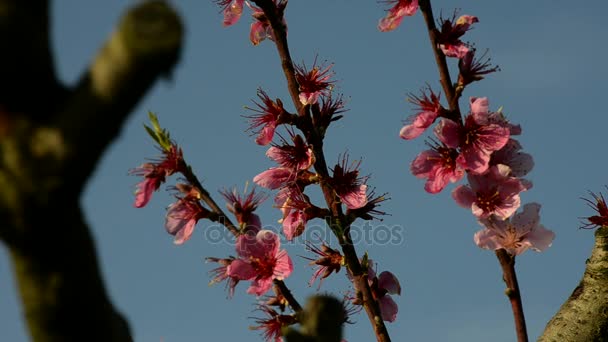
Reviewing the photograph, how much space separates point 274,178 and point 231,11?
1193 millimetres

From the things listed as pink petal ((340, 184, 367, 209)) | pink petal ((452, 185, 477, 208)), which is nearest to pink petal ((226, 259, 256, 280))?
pink petal ((340, 184, 367, 209))

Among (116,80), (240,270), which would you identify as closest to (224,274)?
(240,270)

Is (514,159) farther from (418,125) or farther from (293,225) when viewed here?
(293,225)

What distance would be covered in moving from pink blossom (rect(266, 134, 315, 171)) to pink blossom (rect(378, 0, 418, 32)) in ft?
2.76

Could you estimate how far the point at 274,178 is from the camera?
4.20 meters

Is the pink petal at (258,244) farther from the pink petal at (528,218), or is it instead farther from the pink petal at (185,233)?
the pink petal at (528,218)

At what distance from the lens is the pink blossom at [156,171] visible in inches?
149

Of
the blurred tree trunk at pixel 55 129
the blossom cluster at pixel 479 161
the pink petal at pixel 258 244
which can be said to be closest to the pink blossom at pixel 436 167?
the blossom cluster at pixel 479 161

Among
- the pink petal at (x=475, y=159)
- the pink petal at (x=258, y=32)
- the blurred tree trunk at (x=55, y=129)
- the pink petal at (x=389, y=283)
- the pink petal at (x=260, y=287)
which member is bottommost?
the blurred tree trunk at (x=55, y=129)

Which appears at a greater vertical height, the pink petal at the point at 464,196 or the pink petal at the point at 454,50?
the pink petal at the point at 454,50

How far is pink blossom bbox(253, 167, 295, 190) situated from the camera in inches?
164

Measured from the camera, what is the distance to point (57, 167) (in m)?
1.64

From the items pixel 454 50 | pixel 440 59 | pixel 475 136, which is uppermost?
pixel 454 50

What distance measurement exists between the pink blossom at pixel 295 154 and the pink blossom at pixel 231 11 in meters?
1.03
